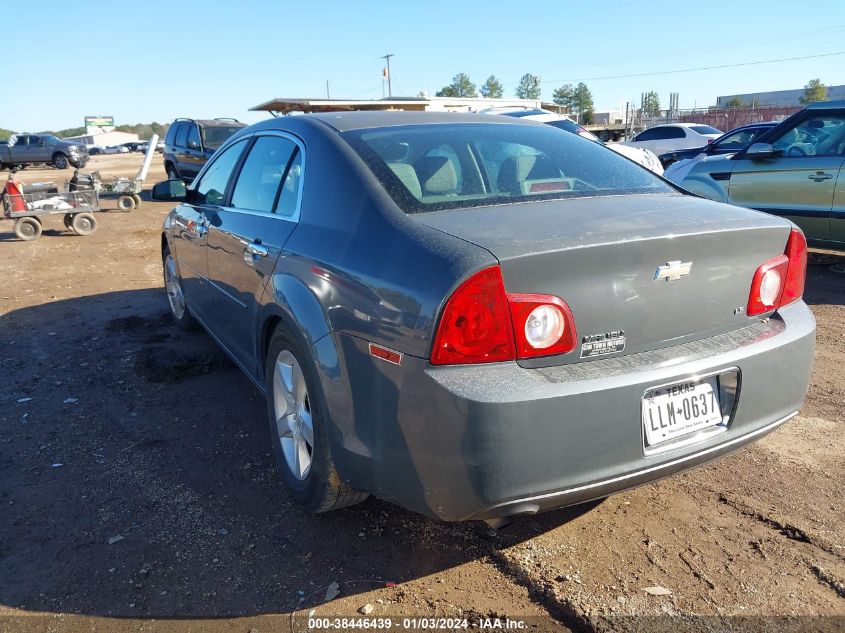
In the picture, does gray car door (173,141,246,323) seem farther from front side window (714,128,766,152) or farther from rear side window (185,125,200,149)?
rear side window (185,125,200,149)

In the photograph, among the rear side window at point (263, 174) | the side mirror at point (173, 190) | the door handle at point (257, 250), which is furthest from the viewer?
the side mirror at point (173, 190)

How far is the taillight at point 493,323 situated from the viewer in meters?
2.12

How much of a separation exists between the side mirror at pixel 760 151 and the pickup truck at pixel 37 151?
34299 mm

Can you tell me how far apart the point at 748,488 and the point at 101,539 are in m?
2.86

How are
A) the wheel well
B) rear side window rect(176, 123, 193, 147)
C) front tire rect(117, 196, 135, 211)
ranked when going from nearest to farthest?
the wheel well, front tire rect(117, 196, 135, 211), rear side window rect(176, 123, 193, 147)

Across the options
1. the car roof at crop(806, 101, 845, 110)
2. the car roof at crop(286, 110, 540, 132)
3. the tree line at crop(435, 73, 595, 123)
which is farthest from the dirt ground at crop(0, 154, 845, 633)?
the tree line at crop(435, 73, 595, 123)

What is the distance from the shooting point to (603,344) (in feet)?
7.46

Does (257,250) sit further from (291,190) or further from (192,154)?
(192,154)

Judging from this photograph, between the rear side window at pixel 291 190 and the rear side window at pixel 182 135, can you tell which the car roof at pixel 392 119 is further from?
the rear side window at pixel 182 135

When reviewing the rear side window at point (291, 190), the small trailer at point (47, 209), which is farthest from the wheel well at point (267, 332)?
the small trailer at point (47, 209)

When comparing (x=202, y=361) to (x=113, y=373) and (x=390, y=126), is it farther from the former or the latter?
(x=390, y=126)

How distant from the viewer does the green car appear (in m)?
6.64

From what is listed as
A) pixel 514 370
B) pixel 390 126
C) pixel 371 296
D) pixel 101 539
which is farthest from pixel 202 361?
pixel 514 370

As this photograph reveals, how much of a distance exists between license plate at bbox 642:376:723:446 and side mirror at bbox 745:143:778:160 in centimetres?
558
